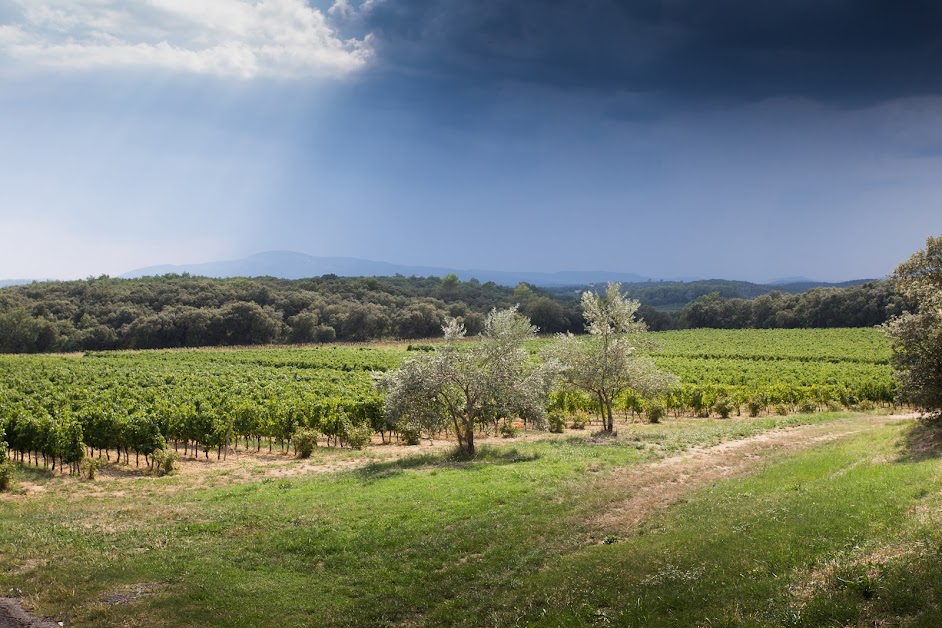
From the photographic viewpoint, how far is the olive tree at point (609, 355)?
32281 mm

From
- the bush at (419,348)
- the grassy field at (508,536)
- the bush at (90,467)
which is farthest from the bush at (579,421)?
the bush at (419,348)

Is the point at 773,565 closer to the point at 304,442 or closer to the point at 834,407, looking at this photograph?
the point at 304,442

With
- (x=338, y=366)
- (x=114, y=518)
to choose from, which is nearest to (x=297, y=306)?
(x=338, y=366)

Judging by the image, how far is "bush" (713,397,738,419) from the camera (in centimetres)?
4012

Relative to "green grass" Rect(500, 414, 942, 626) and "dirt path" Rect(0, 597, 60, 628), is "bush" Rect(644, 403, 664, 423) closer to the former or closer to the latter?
"green grass" Rect(500, 414, 942, 626)

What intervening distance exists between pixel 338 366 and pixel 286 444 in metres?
37.8

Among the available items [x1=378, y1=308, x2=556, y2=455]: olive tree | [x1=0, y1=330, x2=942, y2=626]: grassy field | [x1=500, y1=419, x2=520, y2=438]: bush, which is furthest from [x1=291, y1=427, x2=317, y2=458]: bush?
[x1=500, y1=419, x2=520, y2=438]: bush

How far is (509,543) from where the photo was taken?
44.4ft

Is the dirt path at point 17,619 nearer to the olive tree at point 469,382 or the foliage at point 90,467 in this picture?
the olive tree at point 469,382

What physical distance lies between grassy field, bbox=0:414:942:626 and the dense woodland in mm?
91340

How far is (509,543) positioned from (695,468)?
11398mm

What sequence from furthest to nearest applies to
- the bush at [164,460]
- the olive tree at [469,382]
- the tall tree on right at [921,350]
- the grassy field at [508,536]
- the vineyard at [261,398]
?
the vineyard at [261,398] → the bush at [164,460] → the olive tree at [469,382] → the tall tree on right at [921,350] → the grassy field at [508,536]

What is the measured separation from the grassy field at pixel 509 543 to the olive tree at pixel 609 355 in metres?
9.03

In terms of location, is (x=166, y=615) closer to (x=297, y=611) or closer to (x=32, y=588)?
(x=297, y=611)
